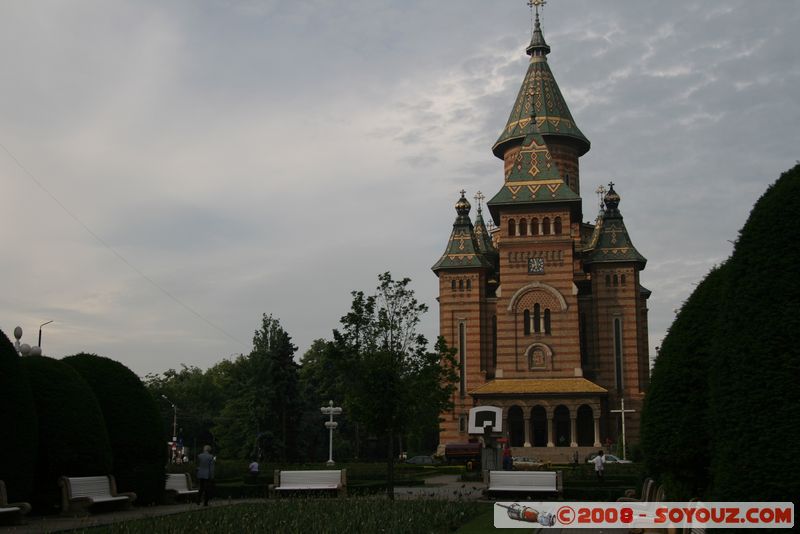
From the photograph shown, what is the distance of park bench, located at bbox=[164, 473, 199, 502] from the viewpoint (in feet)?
71.1

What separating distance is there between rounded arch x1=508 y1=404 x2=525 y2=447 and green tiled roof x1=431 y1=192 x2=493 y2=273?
10716mm

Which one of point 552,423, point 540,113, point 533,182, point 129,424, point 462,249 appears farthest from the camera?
point 540,113

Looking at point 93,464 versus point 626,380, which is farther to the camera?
point 626,380

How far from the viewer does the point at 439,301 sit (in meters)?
64.8

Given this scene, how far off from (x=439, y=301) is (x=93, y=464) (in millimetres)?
47281

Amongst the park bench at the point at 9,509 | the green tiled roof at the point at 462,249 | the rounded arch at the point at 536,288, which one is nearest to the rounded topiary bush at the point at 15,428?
the park bench at the point at 9,509

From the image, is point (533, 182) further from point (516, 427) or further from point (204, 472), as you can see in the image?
point (204, 472)

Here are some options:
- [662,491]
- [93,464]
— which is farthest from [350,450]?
[662,491]

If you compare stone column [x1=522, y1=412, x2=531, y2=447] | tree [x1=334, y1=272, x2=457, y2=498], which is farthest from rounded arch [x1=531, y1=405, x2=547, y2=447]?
tree [x1=334, y1=272, x2=457, y2=498]

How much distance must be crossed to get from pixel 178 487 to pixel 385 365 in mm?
6648

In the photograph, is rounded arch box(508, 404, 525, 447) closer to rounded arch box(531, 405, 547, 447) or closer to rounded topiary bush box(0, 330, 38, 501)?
rounded arch box(531, 405, 547, 447)

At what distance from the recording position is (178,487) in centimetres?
2256

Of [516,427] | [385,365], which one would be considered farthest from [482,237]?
[385,365]

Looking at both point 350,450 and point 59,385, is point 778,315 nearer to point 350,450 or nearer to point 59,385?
point 59,385
